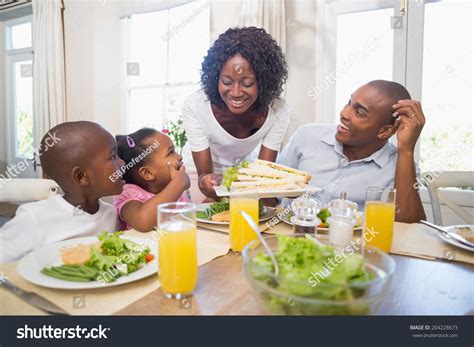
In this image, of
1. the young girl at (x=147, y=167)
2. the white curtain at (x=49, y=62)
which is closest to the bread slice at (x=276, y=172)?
the young girl at (x=147, y=167)

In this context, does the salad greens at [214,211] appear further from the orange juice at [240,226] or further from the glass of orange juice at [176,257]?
the glass of orange juice at [176,257]

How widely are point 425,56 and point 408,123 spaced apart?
174 centimetres

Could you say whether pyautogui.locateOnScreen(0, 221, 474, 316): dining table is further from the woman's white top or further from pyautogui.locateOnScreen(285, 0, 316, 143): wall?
pyautogui.locateOnScreen(285, 0, 316, 143): wall

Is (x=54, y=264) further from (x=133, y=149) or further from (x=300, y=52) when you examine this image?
(x=300, y=52)

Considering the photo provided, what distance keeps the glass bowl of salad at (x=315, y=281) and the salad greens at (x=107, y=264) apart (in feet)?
1.11

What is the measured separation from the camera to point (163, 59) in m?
4.61

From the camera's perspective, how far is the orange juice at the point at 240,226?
1.12 m

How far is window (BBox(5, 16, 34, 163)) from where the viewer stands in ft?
18.2

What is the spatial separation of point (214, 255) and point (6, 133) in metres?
6.13

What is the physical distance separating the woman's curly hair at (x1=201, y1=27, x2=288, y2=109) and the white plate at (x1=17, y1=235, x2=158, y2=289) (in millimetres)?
1270

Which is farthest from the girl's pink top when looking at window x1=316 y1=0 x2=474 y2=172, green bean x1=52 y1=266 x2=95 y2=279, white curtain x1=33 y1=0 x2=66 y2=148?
white curtain x1=33 y1=0 x2=66 y2=148

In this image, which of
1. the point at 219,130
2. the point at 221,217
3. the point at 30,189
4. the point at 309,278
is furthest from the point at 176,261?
the point at 219,130
